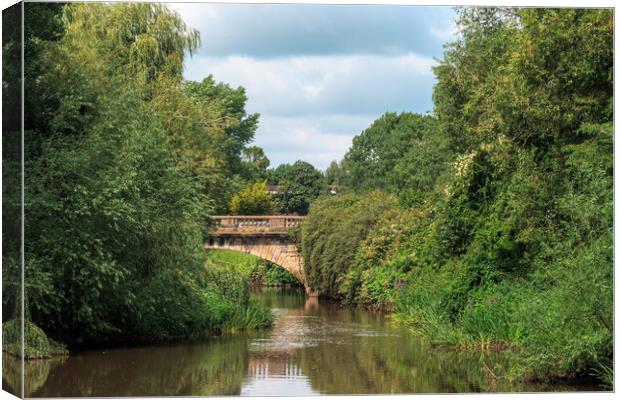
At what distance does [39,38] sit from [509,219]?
6.68 meters

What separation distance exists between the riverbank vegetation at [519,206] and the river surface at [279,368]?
0.53m

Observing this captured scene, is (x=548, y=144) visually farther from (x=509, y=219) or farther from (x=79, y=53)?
(x=79, y=53)

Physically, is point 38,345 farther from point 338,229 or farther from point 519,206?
point 338,229

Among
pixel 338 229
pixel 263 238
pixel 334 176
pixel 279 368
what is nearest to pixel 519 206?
pixel 279 368

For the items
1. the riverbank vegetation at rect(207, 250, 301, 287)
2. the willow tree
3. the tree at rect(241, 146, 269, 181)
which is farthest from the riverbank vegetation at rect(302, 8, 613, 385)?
the riverbank vegetation at rect(207, 250, 301, 287)

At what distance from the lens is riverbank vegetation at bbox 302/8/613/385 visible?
A: 11.1 metres

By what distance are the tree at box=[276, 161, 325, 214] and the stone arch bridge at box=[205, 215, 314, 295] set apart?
1.34ft

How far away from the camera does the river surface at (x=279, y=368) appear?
38.3 feet

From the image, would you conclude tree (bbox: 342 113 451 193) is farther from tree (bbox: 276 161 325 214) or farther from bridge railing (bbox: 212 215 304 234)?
bridge railing (bbox: 212 215 304 234)

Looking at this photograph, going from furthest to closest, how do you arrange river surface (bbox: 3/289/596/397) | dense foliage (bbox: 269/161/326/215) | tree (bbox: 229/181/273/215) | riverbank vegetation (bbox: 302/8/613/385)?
tree (bbox: 229/181/273/215)
dense foliage (bbox: 269/161/326/215)
river surface (bbox: 3/289/596/397)
riverbank vegetation (bbox: 302/8/613/385)

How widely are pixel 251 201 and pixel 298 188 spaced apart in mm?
2261

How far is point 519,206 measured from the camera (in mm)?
14797

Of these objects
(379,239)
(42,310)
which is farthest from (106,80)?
(379,239)

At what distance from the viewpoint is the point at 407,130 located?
1094 inches
